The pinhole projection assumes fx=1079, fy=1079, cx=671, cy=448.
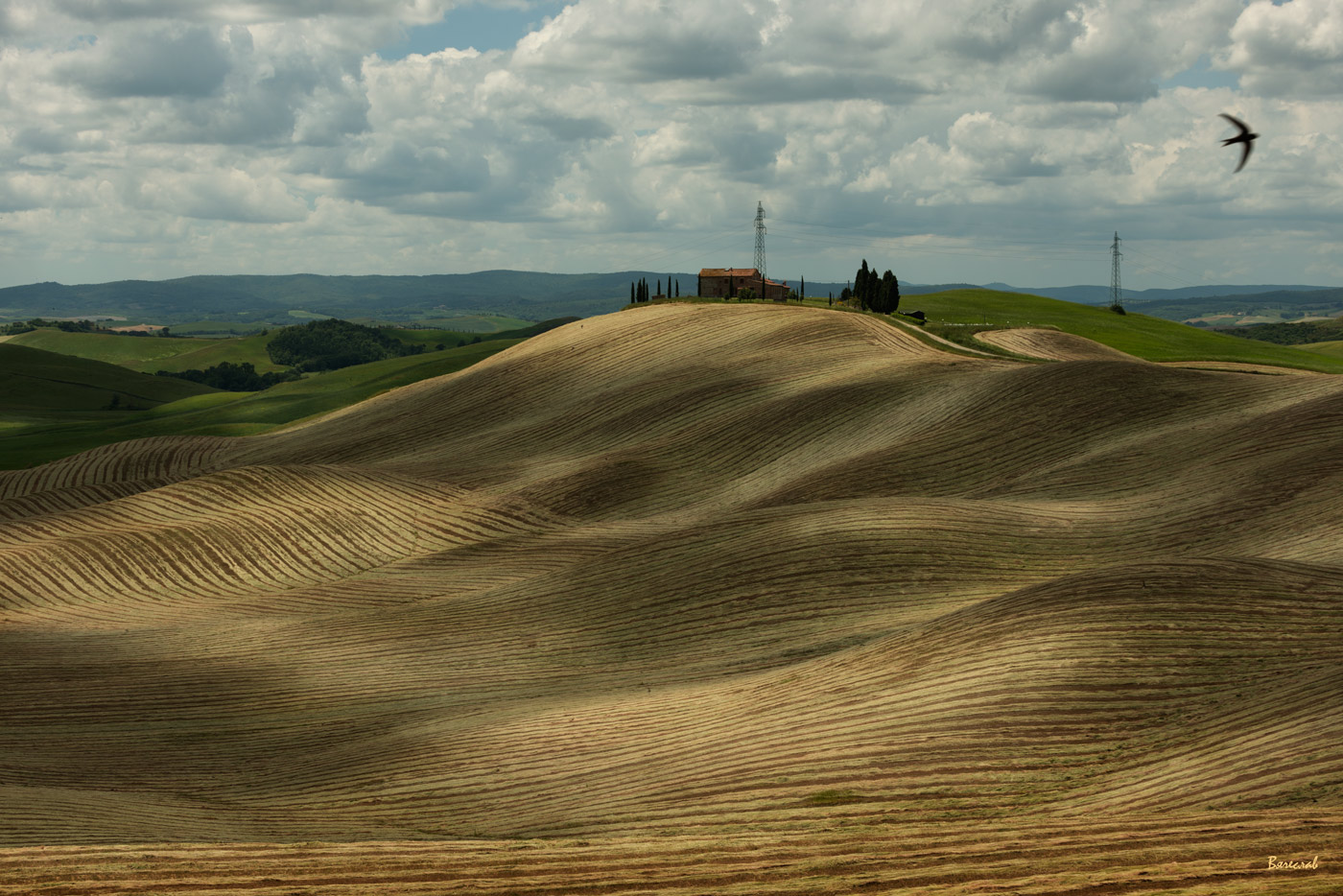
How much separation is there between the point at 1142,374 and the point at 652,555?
25519 mm

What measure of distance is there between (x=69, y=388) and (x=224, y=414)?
59.7 metres

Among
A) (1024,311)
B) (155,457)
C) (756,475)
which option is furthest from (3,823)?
(1024,311)

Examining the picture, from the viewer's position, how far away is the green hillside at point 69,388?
532ft

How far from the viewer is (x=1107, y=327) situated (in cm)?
10219

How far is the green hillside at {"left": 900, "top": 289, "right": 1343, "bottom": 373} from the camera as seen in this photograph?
83125mm

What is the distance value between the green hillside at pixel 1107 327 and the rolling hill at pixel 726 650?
33.0m

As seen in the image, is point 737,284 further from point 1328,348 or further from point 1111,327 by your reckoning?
point 1328,348

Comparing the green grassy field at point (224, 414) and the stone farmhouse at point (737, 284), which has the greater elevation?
the stone farmhouse at point (737, 284)

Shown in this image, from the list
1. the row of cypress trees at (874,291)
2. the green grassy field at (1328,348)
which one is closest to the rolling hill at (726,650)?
the row of cypress trees at (874,291)

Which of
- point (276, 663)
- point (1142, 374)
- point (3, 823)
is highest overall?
point (1142, 374)

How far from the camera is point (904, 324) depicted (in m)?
74.1

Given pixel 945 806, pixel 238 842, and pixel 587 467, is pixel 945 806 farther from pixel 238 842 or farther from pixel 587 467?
pixel 587 467

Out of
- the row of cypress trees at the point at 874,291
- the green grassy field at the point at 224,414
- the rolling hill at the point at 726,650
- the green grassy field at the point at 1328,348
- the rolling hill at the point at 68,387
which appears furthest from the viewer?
the rolling hill at the point at 68,387

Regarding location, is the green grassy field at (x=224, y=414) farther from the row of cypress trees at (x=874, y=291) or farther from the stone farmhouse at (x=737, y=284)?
the row of cypress trees at (x=874, y=291)
